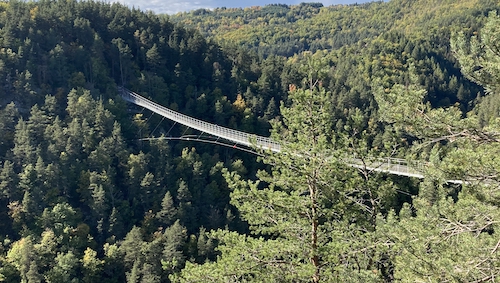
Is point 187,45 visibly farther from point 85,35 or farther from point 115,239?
point 115,239

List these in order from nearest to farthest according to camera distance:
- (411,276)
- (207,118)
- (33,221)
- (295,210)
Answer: (411,276) → (295,210) → (33,221) → (207,118)

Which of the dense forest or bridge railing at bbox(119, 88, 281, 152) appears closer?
the dense forest

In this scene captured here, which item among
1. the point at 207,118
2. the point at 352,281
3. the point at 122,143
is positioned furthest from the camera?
the point at 207,118

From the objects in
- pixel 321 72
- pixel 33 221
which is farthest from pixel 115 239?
pixel 321 72

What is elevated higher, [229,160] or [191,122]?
[191,122]

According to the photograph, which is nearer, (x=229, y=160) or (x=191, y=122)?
(x=191, y=122)

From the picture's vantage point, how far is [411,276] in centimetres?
740

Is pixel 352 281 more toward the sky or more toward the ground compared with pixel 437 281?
more toward the ground

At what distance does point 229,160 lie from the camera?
4378 centimetres

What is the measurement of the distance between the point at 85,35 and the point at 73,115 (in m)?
13.9

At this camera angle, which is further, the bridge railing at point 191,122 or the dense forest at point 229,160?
the bridge railing at point 191,122

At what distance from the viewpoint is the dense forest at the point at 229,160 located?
7.44 metres

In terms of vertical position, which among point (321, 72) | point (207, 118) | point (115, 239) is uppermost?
point (321, 72)

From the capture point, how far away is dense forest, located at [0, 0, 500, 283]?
7.44 meters
